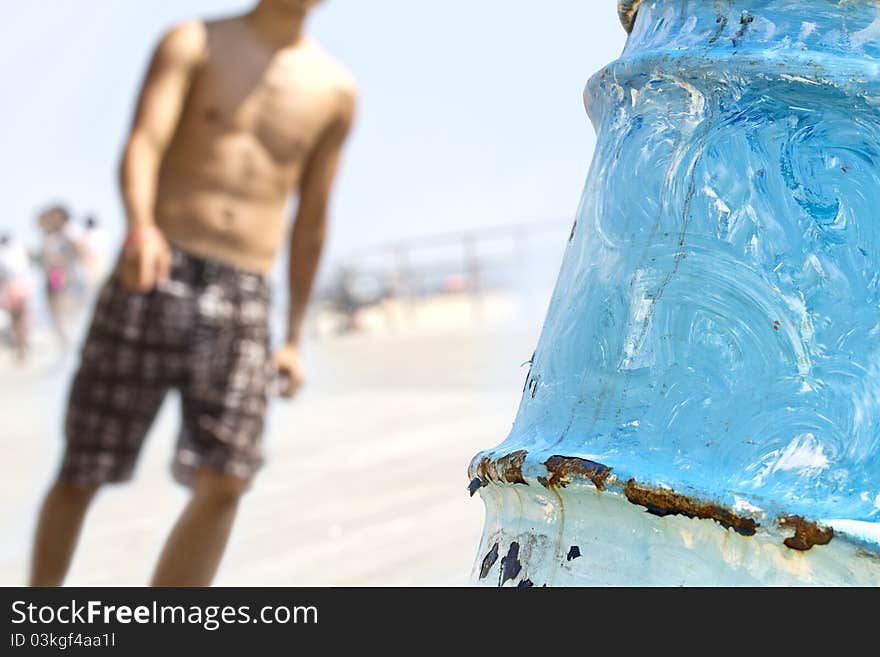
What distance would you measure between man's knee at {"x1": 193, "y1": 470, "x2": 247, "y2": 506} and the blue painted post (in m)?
1.85

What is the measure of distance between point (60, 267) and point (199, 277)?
1191 centimetres

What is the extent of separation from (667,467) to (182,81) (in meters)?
2.27

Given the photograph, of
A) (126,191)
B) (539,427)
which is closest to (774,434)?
(539,427)

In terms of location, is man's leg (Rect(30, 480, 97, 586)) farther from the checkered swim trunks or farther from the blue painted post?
the blue painted post

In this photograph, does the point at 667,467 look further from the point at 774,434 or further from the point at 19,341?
the point at 19,341

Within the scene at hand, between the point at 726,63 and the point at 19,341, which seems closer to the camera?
the point at 726,63

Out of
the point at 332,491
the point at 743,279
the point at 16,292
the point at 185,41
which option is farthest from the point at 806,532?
the point at 16,292

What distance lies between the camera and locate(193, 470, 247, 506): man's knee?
9.48ft

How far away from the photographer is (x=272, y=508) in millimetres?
4582

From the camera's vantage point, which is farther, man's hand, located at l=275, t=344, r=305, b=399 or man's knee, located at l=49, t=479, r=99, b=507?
man's hand, located at l=275, t=344, r=305, b=399

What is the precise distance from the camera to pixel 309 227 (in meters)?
3.34

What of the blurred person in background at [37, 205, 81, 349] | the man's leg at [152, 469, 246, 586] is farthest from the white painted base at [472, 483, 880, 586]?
the blurred person in background at [37, 205, 81, 349]
